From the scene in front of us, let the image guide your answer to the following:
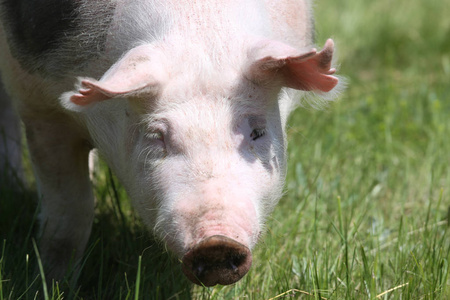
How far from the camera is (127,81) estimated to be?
8.18 feet

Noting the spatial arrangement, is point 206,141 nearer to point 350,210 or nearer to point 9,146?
point 350,210

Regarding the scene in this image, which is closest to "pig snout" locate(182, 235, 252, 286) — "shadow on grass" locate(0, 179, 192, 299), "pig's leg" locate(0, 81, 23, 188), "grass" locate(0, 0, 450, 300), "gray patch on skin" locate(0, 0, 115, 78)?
"grass" locate(0, 0, 450, 300)

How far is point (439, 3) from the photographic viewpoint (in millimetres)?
7719

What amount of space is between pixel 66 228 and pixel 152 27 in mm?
1256

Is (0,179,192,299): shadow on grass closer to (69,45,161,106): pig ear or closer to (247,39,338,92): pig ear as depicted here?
(69,45,161,106): pig ear

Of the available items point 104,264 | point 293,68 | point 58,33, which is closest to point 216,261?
point 293,68

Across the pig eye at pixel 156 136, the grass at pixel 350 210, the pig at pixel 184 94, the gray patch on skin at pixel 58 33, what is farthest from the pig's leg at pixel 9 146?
the pig eye at pixel 156 136

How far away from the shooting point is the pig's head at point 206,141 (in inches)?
96.3

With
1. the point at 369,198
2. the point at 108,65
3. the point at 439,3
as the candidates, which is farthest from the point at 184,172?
the point at 439,3

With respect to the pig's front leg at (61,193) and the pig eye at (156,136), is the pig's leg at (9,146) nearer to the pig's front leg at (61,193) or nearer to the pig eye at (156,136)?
the pig's front leg at (61,193)

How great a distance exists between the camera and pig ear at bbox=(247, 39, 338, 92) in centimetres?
256

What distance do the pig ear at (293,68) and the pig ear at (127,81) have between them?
0.39 m

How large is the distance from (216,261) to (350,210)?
5.92 ft

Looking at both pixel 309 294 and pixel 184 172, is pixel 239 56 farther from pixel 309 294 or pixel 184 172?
pixel 309 294
